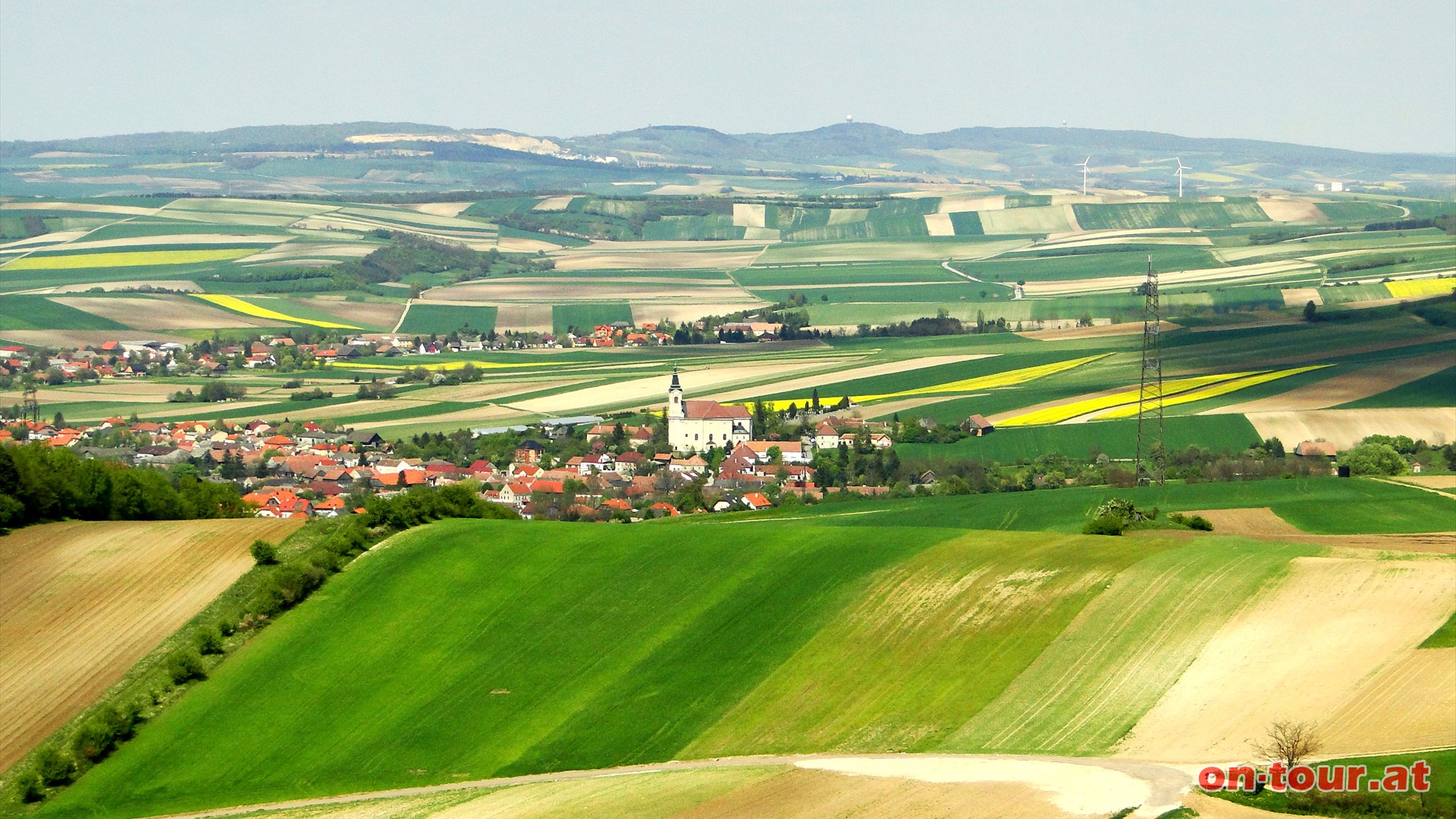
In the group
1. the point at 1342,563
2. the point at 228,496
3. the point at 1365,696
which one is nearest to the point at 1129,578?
the point at 1342,563

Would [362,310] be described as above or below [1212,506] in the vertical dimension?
below

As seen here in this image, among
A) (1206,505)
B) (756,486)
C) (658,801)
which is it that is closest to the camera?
(658,801)

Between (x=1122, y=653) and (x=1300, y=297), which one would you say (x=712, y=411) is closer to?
(x=1122, y=653)

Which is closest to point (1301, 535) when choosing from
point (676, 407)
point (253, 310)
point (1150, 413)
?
point (1150, 413)

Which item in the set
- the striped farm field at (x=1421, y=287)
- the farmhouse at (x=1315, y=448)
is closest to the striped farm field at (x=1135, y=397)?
the farmhouse at (x=1315, y=448)

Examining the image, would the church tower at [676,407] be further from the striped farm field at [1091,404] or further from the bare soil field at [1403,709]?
the bare soil field at [1403,709]

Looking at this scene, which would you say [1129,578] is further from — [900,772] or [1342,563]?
[900,772]
